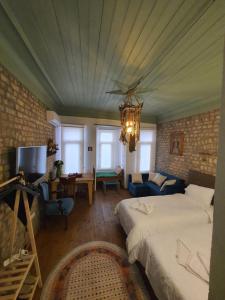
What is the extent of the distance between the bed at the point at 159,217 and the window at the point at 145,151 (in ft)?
8.13

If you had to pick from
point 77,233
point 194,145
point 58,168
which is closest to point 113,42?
point 77,233

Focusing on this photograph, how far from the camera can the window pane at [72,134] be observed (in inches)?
183

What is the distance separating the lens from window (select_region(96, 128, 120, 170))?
17.9ft

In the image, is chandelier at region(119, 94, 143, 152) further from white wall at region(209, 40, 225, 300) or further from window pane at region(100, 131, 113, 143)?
window pane at region(100, 131, 113, 143)

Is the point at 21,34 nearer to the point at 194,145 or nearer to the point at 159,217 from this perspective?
the point at 159,217

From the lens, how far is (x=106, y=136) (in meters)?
5.50

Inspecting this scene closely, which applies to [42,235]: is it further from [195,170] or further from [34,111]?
[195,170]

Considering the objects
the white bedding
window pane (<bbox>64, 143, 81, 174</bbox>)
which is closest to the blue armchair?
the white bedding

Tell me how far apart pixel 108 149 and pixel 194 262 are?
4.46m

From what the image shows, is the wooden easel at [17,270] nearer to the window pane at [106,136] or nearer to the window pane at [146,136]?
the window pane at [106,136]

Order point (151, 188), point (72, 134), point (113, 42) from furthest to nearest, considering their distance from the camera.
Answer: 1. point (72, 134)
2. point (151, 188)
3. point (113, 42)

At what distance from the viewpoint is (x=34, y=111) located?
247 centimetres

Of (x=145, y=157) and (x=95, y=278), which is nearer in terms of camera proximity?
(x=95, y=278)

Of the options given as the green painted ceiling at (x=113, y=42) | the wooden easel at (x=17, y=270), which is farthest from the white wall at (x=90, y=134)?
the wooden easel at (x=17, y=270)
